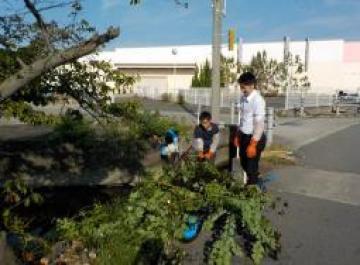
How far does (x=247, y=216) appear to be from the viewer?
222 inches

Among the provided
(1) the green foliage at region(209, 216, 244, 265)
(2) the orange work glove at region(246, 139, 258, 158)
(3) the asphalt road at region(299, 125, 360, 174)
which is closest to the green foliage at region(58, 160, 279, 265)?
(1) the green foliage at region(209, 216, 244, 265)

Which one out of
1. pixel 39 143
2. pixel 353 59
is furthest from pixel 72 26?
pixel 353 59

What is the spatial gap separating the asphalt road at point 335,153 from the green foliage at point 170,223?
7.33 m

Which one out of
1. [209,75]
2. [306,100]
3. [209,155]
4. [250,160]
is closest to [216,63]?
[209,155]

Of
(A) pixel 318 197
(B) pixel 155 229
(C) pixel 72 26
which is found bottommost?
(A) pixel 318 197

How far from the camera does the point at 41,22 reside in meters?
4.13

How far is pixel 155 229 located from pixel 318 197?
15.6ft

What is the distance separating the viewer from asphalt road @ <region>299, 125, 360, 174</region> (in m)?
13.5

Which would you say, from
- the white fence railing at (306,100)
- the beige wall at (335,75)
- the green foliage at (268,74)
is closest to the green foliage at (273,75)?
the green foliage at (268,74)

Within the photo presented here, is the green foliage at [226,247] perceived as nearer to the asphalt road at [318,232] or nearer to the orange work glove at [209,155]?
the asphalt road at [318,232]

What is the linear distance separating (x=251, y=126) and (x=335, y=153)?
7850mm

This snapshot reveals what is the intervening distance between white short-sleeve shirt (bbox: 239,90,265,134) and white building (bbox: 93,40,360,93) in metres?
56.3

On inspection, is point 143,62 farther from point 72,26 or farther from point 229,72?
point 72,26

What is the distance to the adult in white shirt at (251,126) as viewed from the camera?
8258 millimetres
